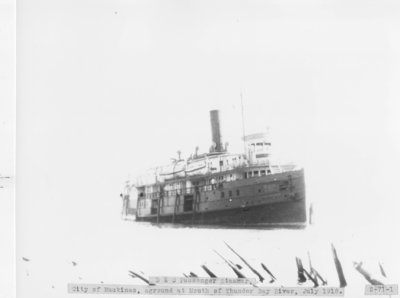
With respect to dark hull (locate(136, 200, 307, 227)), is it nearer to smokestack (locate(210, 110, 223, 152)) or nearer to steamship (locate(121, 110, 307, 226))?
steamship (locate(121, 110, 307, 226))

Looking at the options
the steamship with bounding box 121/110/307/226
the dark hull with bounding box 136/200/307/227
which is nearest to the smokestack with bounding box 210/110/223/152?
the steamship with bounding box 121/110/307/226

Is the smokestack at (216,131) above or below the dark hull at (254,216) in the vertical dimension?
above

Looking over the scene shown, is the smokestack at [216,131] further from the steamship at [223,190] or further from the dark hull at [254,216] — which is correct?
the dark hull at [254,216]

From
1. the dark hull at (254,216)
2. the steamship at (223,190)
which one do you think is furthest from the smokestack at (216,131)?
the dark hull at (254,216)

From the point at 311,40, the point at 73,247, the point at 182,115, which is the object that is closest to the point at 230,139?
the point at 182,115

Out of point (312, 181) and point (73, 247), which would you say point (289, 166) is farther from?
point (73, 247)

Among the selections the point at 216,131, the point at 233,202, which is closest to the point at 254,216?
the point at 233,202

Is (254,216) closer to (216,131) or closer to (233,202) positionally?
(233,202)

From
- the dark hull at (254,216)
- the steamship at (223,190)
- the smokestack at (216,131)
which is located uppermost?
the smokestack at (216,131)
